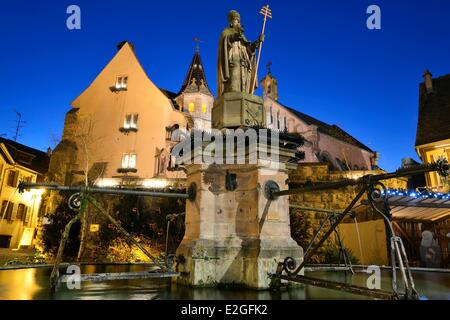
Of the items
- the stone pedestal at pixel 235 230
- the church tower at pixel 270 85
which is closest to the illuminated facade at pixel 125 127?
the church tower at pixel 270 85

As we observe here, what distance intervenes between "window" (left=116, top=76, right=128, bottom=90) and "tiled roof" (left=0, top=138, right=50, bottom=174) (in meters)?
13.0

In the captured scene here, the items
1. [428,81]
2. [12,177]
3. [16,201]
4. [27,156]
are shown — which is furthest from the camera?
[27,156]

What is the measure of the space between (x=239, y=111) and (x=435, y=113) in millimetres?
23138

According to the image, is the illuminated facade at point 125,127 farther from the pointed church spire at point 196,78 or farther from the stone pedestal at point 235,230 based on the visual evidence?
the stone pedestal at point 235,230

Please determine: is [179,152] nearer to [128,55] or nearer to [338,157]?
[128,55]

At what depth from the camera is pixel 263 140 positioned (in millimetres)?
4625

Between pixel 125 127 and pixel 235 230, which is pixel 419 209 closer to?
pixel 235 230

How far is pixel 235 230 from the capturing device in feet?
15.1

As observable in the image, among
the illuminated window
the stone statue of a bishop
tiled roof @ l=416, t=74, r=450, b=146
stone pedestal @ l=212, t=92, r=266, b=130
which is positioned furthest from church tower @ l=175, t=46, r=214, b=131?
stone pedestal @ l=212, t=92, r=266, b=130

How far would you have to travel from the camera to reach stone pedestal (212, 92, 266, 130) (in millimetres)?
5254

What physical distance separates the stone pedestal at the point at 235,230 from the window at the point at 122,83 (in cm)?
2616

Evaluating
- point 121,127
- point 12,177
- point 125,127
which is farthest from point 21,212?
point 125,127
